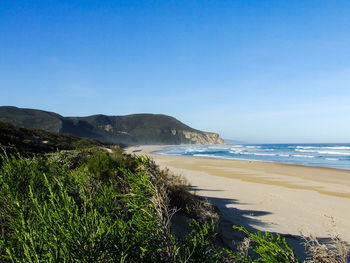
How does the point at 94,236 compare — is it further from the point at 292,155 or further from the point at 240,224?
the point at 292,155

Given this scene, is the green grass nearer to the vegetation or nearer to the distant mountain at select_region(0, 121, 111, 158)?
the vegetation

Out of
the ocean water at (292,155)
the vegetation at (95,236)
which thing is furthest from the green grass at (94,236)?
the ocean water at (292,155)

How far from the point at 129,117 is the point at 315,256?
569 ft

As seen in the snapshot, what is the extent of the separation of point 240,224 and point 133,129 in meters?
147

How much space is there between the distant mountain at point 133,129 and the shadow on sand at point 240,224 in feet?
300

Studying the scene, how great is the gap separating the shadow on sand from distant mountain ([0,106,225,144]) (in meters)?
91.4

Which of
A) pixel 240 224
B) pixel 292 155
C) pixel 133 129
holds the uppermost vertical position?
pixel 133 129

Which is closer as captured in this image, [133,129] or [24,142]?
[24,142]

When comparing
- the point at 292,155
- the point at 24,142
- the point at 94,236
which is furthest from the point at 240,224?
the point at 292,155

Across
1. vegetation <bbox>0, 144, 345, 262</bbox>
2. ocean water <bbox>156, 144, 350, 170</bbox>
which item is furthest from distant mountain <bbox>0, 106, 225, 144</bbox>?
vegetation <bbox>0, 144, 345, 262</bbox>

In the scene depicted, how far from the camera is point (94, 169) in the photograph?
6.07 m

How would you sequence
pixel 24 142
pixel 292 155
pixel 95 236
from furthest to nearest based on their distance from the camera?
pixel 292 155, pixel 24 142, pixel 95 236

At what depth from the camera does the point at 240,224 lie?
6551mm

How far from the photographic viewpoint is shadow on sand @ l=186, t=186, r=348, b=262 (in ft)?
16.7
